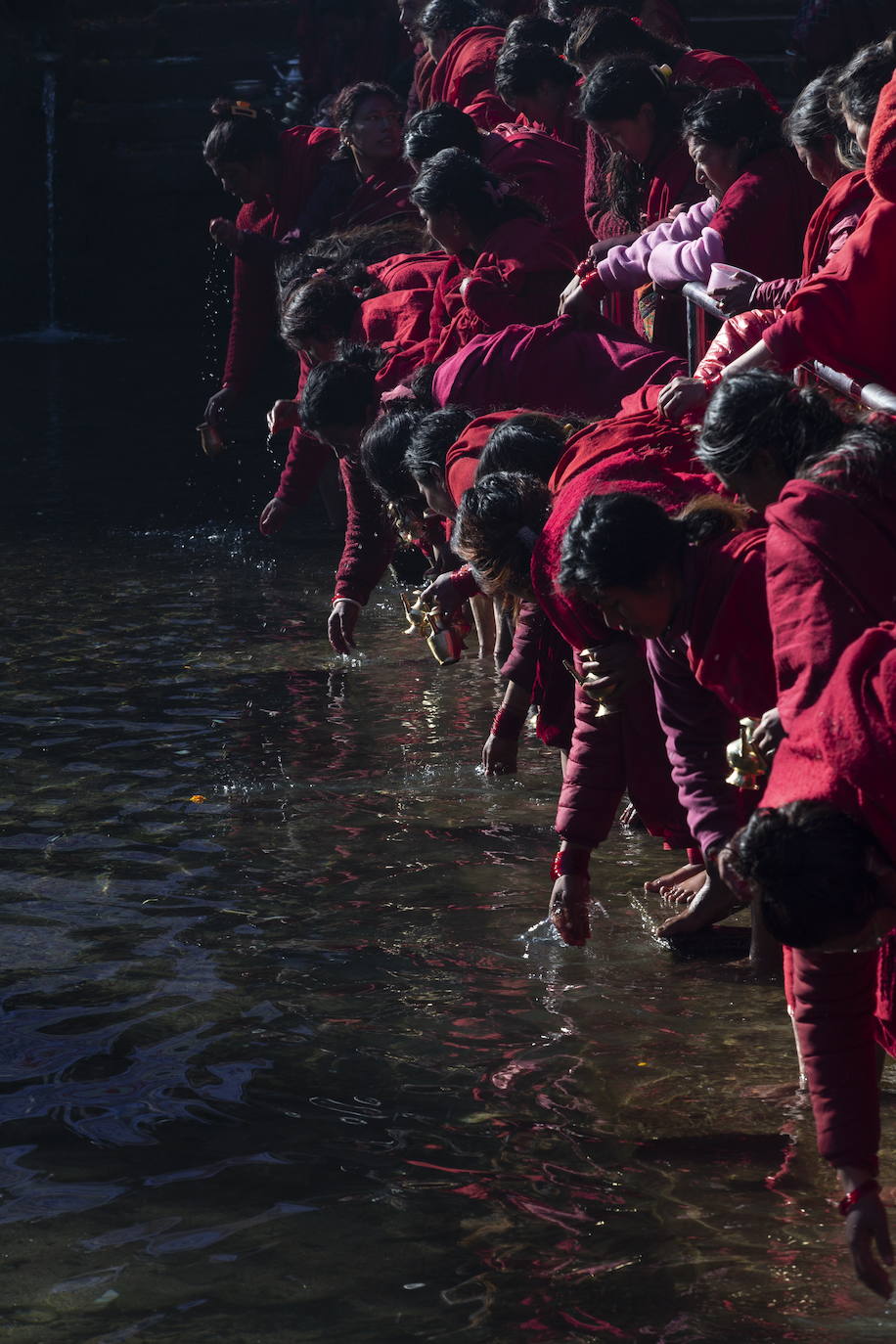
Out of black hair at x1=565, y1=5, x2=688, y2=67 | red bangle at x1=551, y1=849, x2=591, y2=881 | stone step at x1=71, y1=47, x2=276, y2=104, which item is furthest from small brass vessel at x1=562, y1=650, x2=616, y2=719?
stone step at x1=71, y1=47, x2=276, y2=104

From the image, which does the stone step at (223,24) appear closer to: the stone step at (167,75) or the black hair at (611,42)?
the stone step at (167,75)

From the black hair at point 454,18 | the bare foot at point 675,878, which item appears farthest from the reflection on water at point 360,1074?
the black hair at point 454,18

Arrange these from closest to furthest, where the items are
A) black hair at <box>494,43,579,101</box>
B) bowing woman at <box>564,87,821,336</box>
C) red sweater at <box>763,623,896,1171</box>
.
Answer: red sweater at <box>763,623,896,1171</box>, bowing woman at <box>564,87,821,336</box>, black hair at <box>494,43,579,101</box>

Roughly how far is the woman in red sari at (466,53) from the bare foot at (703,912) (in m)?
5.02

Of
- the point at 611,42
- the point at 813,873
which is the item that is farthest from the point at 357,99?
the point at 813,873

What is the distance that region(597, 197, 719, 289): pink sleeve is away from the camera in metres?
5.87

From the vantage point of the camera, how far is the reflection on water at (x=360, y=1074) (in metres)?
3.12

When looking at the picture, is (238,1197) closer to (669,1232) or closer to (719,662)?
(669,1232)

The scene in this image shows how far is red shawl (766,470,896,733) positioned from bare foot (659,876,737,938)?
150 cm

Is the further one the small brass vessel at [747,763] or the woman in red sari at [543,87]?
the woman in red sari at [543,87]

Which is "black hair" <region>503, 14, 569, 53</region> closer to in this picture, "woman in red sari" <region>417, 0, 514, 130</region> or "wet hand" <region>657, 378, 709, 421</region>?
"woman in red sari" <region>417, 0, 514, 130</region>

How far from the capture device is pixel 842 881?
2516 mm

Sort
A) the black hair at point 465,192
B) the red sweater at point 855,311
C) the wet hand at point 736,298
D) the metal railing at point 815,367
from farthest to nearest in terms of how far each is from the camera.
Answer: the black hair at point 465,192 < the wet hand at point 736,298 < the red sweater at point 855,311 < the metal railing at point 815,367

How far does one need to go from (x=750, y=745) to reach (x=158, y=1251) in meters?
1.32
